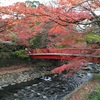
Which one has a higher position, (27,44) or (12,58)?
(27,44)

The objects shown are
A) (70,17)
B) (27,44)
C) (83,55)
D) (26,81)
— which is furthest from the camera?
(27,44)

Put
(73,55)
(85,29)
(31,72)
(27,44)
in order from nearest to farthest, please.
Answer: (85,29), (73,55), (31,72), (27,44)

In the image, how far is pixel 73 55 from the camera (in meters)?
15.9

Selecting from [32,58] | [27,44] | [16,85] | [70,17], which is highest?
→ [70,17]

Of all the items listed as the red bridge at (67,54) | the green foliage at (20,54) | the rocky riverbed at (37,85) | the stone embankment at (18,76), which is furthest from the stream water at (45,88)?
the green foliage at (20,54)

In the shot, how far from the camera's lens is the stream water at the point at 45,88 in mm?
13367

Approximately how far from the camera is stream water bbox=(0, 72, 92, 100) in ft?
43.9

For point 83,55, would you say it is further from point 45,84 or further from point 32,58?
point 32,58

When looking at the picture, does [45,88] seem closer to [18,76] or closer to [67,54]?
[67,54]

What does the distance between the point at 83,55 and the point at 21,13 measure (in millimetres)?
5176

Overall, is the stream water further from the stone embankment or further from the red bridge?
the red bridge

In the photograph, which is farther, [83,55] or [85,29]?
[83,55]

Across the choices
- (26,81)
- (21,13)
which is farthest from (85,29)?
(26,81)

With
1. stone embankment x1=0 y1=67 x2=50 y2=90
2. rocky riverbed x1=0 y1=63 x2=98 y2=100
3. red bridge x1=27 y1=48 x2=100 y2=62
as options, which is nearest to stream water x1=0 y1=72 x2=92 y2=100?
rocky riverbed x1=0 y1=63 x2=98 y2=100
